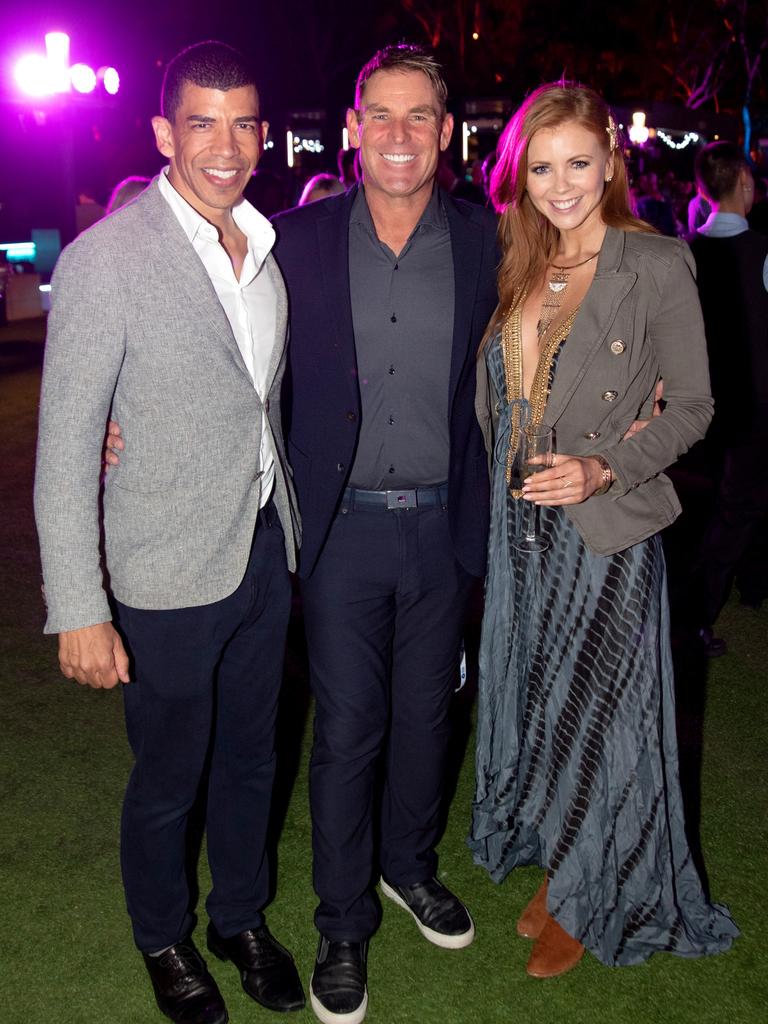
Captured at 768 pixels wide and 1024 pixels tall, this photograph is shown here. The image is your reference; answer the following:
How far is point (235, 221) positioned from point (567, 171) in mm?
831

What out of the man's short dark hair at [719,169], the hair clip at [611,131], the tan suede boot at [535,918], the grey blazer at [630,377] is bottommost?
the tan suede boot at [535,918]

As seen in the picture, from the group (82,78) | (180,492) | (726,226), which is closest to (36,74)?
(82,78)

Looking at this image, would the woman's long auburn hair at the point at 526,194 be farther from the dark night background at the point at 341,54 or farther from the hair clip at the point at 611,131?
the dark night background at the point at 341,54

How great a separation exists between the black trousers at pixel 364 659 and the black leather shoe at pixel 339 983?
0.04 m

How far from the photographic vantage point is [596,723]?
2785mm

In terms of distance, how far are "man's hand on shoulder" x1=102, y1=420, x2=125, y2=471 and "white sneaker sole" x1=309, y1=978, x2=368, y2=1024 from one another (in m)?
1.49

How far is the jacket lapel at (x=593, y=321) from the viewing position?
2590mm

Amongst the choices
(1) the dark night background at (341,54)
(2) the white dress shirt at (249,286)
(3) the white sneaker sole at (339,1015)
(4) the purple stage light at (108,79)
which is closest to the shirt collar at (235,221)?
(2) the white dress shirt at (249,286)

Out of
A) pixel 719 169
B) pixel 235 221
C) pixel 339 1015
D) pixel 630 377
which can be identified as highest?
pixel 719 169

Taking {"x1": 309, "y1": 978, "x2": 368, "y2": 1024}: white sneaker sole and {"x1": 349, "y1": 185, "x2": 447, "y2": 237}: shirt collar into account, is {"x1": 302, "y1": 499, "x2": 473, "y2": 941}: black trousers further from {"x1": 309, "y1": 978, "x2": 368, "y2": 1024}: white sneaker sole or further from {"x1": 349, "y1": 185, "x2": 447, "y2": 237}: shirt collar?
{"x1": 349, "y1": 185, "x2": 447, "y2": 237}: shirt collar

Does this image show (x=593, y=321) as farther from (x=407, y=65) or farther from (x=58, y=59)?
(x=58, y=59)

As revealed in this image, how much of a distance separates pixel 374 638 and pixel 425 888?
80cm

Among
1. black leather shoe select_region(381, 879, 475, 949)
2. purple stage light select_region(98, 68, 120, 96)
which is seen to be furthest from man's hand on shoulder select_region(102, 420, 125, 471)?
purple stage light select_region(98, 68, 120, 96)

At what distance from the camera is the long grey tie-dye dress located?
2727mm
